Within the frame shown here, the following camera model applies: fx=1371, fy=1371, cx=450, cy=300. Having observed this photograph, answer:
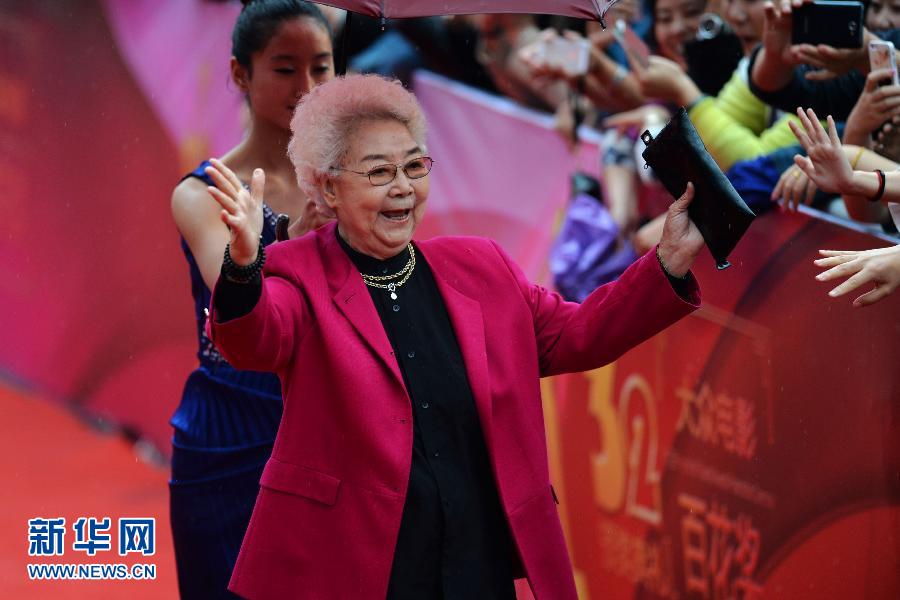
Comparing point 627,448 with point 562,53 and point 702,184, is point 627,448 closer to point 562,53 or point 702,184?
point 562,53

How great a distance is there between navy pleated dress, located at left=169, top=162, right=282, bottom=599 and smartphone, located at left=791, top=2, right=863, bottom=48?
182 cm

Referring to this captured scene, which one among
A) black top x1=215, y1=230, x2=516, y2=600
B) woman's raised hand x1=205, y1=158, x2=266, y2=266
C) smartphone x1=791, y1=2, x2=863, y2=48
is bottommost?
black top x1=215, y1=230, x2=516, y2=600

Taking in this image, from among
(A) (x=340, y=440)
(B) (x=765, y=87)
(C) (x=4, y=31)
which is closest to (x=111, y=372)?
(C) (x=4, y=31)

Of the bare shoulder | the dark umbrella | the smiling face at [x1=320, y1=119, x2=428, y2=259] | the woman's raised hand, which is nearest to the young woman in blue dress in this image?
the bare shoulder

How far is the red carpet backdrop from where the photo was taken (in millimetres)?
4219

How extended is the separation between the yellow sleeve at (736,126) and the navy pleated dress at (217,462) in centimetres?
176

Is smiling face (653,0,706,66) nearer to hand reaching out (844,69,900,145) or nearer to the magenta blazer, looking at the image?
hand reaching out (844,69,900,145)

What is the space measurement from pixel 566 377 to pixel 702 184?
279 centimetres

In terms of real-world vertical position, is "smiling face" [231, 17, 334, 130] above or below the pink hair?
above

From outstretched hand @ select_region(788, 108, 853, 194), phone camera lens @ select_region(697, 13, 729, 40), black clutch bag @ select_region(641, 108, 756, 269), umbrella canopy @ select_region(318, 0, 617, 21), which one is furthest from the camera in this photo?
phone camera lens @ select_region(697, 13, 729, 40)

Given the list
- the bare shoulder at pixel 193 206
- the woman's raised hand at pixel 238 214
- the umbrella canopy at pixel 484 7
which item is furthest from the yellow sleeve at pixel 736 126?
the woman's raised hand at pixel 238 214

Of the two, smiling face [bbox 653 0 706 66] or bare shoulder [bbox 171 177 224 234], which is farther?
smiling face [bbox 653 0 706 66]

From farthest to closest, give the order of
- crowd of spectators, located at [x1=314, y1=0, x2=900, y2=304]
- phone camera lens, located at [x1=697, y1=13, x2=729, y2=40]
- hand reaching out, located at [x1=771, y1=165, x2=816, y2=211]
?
phone camera lens, located at [x1=697, y1=13, x2=729, y2=40], hand reaching out, located at [x1=771, y1=165, x2=816, y2=211], crowd of spectators, located at [x1=314, y1=0, x2=900, y2=304]

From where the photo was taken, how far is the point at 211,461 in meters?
4.09
